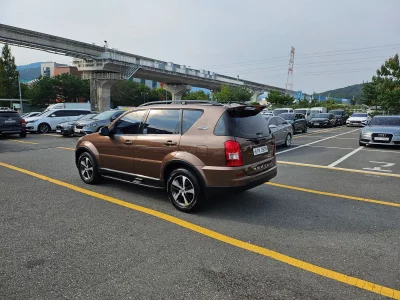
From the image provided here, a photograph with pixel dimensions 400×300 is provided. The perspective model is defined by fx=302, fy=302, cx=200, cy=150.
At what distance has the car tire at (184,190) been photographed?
4.54m

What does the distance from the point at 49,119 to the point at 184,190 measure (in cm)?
1845

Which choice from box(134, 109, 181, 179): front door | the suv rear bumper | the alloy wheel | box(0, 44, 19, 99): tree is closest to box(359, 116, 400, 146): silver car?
the suv rear bumper

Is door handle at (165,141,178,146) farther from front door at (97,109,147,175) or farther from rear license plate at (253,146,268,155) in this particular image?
rear license plate at (253,146,268,155)

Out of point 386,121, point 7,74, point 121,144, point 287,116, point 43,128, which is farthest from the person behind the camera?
point 7,74

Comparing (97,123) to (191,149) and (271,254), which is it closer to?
(191,149)

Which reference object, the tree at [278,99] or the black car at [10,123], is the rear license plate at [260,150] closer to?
the black car at [10,123]

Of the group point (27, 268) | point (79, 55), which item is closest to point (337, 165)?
point (27, 268)

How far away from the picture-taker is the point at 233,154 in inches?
170

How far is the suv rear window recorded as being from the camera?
4441mm

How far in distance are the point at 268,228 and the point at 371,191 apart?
3226mm

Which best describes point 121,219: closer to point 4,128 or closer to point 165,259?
point 165,259

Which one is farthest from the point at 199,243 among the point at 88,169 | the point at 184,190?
the point at 88,169

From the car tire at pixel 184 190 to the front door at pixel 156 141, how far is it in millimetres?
319

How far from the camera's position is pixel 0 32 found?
35.8 m
